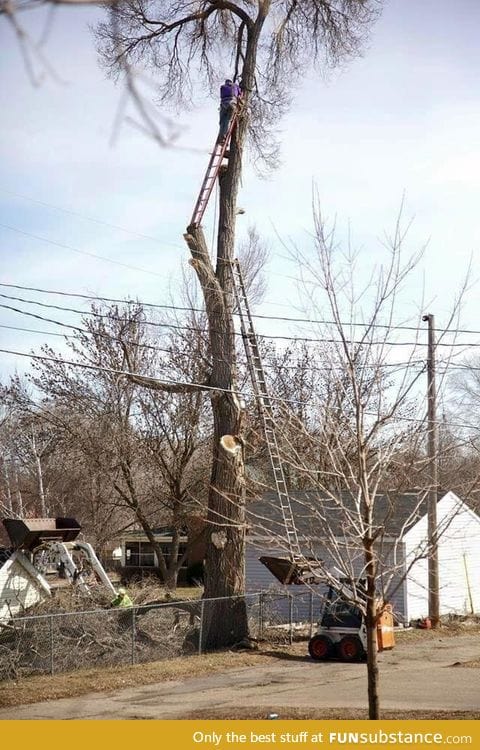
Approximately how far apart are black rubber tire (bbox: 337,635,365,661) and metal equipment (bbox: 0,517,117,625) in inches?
184

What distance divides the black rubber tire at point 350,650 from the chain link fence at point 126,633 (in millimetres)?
1917

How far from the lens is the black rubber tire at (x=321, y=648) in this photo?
18344 millimetres

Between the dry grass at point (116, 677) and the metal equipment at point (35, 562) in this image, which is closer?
the dry grass at point (116, 677)

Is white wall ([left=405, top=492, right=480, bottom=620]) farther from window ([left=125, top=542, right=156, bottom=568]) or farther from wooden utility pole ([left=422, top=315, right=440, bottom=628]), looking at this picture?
window ([left=125, top=542, right=156, bottom=568])

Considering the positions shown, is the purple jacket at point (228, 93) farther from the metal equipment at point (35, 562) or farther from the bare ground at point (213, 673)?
the bare ground at point (213, 673)

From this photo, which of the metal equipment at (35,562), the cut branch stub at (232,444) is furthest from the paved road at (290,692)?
the cut branch stub at (232,444)

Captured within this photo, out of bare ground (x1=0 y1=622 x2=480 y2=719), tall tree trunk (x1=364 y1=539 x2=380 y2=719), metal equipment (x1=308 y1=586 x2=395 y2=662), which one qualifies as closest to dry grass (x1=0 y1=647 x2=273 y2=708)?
bare ground (x1=0 y1=622 x2=480 y2=719)

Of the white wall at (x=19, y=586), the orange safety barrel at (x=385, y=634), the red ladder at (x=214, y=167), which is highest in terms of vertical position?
the red ladder at (x=214, y=167)

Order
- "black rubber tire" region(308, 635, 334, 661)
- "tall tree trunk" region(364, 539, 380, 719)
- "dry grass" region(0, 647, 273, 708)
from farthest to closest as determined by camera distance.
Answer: "black rubber tire" region(308, 635, 334, 661) → "dry grass" region(0, 647, 273, 708) → "tall tree trunk" region(364, 539, 380, 719)

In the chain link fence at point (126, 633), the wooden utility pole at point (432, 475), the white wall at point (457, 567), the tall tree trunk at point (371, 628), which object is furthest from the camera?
the white wall at point (457, 567)

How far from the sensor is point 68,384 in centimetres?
2989

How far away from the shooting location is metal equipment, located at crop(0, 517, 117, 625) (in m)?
17.6
